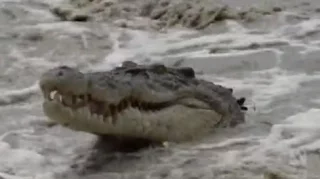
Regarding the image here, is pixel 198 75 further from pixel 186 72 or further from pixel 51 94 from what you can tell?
pixel 51 94

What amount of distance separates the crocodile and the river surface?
0.39 ft

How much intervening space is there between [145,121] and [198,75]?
2.75m

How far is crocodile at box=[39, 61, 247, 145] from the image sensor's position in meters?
3.92

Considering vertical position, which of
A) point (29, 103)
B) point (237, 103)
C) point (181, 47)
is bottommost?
point (237, 103)

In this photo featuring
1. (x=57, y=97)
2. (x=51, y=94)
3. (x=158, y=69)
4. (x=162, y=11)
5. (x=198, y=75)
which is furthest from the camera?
(x=162, y=11)

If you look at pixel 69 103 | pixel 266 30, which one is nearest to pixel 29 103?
pixel 69 103

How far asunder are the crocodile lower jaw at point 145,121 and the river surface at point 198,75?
0.28 feet

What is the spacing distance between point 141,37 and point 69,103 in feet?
15.3

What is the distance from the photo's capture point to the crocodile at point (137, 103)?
12.9 ft

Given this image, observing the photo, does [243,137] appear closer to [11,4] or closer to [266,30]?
[266,30]

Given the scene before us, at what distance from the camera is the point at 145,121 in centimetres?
421

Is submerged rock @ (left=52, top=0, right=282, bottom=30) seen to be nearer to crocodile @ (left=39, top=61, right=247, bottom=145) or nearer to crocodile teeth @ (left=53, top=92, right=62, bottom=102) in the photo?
crocodile @ (left=39, top=61, right=247, bottom=145)

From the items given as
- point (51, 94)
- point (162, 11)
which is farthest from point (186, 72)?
point (162, 11)

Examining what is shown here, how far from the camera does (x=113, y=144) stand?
171 inches
